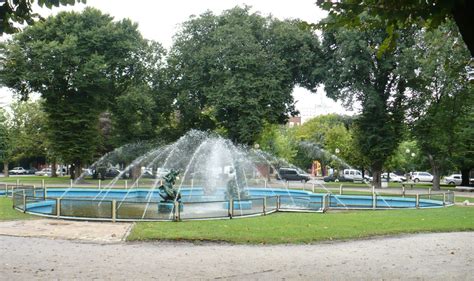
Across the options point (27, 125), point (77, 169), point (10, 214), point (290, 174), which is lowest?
point (290, 174)

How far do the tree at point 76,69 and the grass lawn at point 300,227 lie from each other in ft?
104

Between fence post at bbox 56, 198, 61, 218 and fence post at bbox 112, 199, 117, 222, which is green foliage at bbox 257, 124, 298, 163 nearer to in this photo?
fence post at bbox 56, 198, 61, 218

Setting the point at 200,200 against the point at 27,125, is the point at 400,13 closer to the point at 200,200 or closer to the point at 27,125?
the point at 200,200

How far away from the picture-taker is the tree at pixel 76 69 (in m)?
44.6

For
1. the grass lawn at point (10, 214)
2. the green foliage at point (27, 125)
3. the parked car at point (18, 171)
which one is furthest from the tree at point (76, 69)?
the parked car at point (18, 171)

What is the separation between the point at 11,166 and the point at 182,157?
67139 mm

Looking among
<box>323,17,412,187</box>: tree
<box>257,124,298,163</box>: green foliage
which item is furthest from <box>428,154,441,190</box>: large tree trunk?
<box>257,124,298,163</box>: green foliage

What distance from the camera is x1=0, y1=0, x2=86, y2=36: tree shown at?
7906mm

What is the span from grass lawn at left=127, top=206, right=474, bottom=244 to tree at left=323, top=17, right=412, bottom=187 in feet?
84.6

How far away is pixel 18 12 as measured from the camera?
8.38 m

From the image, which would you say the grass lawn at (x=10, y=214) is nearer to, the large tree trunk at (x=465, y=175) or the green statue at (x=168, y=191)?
the green statue at (x=168, y=191)

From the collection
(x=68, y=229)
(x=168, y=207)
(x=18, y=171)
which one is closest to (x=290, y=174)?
(x=168, y=207)

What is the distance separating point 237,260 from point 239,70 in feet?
119

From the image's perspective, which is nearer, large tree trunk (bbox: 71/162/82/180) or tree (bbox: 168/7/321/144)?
tree (bbox: 168/7/321/144)
